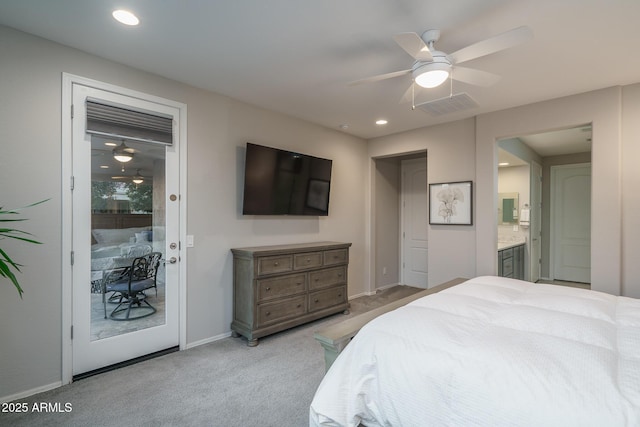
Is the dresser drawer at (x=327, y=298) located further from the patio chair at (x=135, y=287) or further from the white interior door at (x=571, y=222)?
the white interior door at (x=571, y=222)

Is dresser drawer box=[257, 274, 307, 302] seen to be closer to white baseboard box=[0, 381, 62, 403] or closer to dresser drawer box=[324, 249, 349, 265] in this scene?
dresser drawer box=[324, 249, 349, 265]

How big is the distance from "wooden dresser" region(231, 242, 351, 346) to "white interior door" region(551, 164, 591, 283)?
4.90 meters

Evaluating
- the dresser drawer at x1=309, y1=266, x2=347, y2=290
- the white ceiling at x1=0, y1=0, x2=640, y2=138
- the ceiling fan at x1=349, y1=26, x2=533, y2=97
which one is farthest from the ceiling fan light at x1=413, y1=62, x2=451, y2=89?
the dresser drawer at x1=309, y1=266, x2=347, y2=290

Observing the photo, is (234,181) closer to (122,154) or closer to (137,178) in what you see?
(137,178)

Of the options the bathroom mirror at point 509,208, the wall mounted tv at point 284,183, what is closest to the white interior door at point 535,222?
the bathroom mirror at point 509,208

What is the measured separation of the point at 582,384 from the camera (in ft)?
3.78

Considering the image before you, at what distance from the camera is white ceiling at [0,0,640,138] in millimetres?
1959

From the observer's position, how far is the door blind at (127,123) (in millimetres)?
2574

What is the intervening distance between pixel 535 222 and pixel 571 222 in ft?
2.56

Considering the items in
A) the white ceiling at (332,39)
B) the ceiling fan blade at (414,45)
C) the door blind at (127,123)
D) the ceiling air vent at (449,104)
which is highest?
the white ceiling at (332,39)

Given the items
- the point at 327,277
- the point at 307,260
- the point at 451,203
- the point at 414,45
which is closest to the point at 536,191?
the point at 451,203

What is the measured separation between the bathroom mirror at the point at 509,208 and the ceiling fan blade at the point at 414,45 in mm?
4772

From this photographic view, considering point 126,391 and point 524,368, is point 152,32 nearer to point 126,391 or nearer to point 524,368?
point 126,391

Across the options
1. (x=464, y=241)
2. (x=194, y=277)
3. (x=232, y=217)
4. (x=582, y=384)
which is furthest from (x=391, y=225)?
(x=582, y=384)
